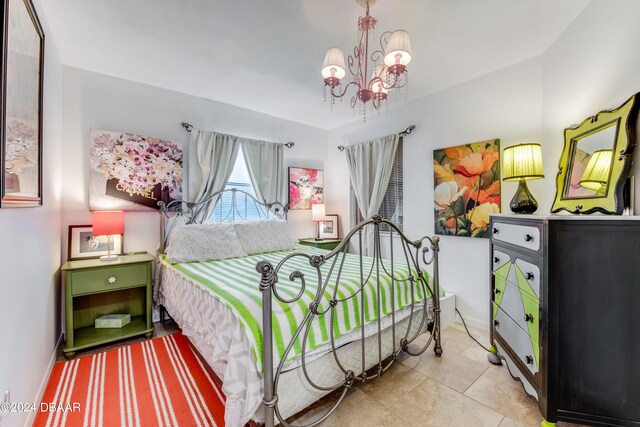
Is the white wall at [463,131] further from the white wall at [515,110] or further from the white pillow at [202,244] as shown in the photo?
the white pillow at [202,244]

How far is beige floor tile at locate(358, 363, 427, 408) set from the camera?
1.77 metres

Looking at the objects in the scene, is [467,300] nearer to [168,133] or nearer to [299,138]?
[299,138]

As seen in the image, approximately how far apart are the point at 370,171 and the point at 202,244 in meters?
2.47

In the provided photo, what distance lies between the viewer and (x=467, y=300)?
9.73ft

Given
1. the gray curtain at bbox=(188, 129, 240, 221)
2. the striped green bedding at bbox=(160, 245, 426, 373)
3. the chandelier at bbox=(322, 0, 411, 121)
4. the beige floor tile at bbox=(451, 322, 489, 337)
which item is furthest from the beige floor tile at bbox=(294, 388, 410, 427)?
the gray curtain at bbox=(188, 129, 240, 221)

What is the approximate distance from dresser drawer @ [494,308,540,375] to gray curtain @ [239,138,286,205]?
2.99 meters

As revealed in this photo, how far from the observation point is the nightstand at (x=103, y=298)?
223 cm

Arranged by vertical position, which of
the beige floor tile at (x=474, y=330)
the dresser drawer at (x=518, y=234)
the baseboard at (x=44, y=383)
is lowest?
the beige floor tile at (x=474, y=330)

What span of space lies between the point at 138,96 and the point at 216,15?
158cm

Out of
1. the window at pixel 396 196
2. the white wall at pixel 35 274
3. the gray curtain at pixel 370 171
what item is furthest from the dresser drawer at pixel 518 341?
the white wall at pixel 35 274

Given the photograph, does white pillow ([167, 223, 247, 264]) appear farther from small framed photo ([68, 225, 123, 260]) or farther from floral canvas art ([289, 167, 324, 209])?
floral canvas art ([289, 167, 324, 209])

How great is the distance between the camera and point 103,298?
8.90 ft

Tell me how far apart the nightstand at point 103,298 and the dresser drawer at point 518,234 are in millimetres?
3045

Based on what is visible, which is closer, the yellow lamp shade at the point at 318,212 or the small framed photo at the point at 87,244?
the small framed photo at the point at 87,244
